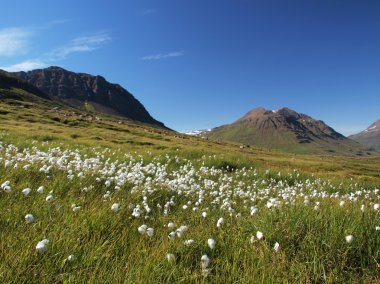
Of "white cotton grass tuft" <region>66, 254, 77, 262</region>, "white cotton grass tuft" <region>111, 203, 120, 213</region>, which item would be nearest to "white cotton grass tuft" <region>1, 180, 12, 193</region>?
"white cotton grass tuft" <region>111, 203, 120, 213</region>

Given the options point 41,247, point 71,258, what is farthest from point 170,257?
point 41,247

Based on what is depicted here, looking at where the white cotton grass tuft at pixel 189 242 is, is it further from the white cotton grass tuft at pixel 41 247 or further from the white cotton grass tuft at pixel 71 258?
the white cotton grass tuft at pixel 41 247

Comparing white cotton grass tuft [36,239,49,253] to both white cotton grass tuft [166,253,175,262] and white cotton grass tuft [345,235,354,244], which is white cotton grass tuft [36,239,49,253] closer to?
white cotton grass tuft [166,253,175,262]

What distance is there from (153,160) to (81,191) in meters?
11.0

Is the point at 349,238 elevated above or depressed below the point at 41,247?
above

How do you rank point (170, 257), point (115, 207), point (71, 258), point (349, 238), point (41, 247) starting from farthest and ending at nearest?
1. point (115, 207)
2. point (349, 238)
3. point (170, 257)
4. point (71, 258)
5. point (41, 247)

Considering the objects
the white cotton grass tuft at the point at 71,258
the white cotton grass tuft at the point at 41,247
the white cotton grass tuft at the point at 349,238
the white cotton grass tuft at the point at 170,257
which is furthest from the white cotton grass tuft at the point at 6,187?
the white cotton grass tuft at the point at 349,238

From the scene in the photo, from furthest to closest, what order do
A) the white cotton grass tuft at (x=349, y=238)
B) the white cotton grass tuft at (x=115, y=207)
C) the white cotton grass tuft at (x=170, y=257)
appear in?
the white cotton grass tuft at (x=115, y=207)
the white cotton grass tuft at (x=349, y=238)
the white cotton grass tuft at (x=170, y=257)

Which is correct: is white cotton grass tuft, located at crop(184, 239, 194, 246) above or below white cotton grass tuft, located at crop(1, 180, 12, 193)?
below

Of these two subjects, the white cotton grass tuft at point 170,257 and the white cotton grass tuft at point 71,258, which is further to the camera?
the white cotton grass tuft at point 170,257

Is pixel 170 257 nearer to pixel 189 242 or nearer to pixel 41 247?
pixel 189 242

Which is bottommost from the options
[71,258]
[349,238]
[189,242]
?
[71,258]

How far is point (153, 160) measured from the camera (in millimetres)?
18625

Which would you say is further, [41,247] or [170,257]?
[170,257]
